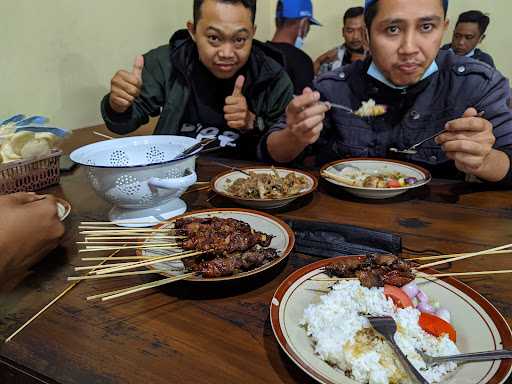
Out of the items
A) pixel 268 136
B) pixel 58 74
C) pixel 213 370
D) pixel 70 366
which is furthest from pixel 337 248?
pixel 58 74

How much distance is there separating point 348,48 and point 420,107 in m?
4.65

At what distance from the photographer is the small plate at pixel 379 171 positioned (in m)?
1.62

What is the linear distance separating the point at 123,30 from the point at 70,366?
11.7 feet

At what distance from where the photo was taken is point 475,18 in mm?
5621

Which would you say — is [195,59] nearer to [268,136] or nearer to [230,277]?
[268,136]

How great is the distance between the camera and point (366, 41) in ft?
7.30

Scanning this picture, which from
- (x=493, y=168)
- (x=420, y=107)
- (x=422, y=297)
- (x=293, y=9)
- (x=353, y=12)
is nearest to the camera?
(x=422, y=297)

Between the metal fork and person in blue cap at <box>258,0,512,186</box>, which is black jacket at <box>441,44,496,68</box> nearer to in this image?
person in blue cap at <box>258,0,512,186</box>

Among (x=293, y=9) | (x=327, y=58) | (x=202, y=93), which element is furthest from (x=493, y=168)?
(x=327, y=58)

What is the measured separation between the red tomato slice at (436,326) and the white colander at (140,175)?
844mm

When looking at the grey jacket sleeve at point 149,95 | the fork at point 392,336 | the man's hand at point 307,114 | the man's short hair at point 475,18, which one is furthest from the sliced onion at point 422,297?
the man's short hair at point 475,18

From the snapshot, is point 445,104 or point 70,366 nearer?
point 70,366

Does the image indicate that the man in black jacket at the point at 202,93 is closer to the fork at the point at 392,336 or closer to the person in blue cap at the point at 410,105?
the person in blue cap at the point at 410,105

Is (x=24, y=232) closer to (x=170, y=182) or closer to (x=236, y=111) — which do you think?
(x=170, y=182)
